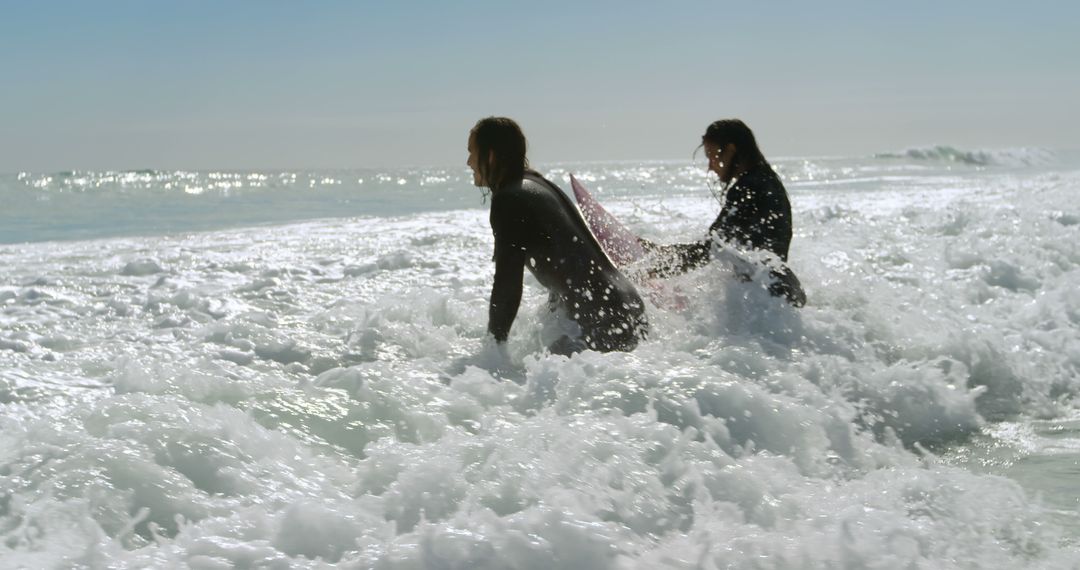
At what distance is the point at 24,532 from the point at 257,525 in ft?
1.88

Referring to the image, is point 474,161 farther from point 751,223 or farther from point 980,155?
point 980,155

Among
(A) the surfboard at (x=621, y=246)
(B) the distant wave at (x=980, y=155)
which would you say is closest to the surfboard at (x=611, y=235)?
(A) the surfboard at (x=621, y=246)

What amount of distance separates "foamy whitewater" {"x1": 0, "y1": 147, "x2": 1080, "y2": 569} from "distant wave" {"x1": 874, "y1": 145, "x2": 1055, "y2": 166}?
5088 centimetres

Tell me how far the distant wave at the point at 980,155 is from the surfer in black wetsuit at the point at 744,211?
166ft

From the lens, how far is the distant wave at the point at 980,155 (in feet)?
171

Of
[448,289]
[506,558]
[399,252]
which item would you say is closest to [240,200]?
[399,252]

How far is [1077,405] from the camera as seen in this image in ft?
13.6

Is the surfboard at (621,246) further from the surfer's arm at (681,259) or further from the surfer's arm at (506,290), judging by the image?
the surfer's arm at (506,290)

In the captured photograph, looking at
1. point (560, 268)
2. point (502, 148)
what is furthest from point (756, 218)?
point (502, 148)

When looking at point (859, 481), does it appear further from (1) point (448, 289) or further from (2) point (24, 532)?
(1) point (448, 289)

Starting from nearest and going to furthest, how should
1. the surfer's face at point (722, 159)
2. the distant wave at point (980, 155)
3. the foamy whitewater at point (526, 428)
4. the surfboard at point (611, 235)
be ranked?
the foamy whitewater at point (526, 428)
the surfer's face at point (722, 159)
the surfboard at point (611, 235)
the distant wave at point (980, 155)

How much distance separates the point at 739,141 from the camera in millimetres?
5113

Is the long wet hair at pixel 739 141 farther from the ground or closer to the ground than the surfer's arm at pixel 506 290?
farther from the ground

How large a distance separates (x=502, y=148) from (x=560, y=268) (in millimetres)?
574
